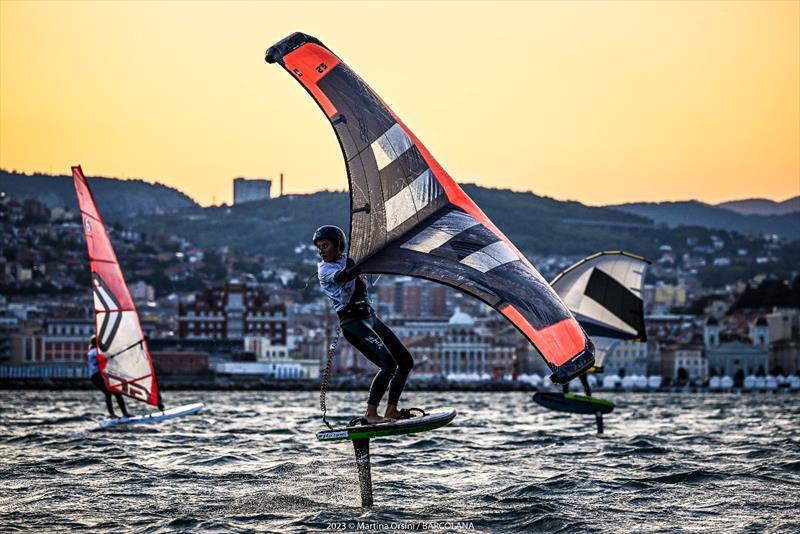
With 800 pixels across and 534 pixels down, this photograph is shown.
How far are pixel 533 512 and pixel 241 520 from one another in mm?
2766

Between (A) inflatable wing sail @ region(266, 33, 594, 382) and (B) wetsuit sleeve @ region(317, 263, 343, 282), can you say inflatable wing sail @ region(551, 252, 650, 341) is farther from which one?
(A) inflatable wing sail @ region(266, 33, 594, 382)

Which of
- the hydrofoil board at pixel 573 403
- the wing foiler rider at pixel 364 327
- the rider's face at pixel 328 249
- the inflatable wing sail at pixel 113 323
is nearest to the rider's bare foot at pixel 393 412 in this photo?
the wing foiler rider at pixel 364 327

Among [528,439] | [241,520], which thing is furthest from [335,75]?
[528,439]

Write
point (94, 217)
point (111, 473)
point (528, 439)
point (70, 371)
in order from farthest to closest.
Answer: point (70, 371), point (94, 217), point (528, 439), point (111, 473)

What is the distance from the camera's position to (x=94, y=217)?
31.5 meters

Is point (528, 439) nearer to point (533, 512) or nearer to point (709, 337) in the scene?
point (533, 512)

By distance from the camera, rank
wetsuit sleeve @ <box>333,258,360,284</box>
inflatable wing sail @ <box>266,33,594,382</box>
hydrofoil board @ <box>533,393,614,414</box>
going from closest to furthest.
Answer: inflatable wing sail @ <box>266,33,594,382</box> < wetsuit sleeve @ <box>333,258,360,284</box> < hydrofoil board @ <box>533,393,614,414</box>

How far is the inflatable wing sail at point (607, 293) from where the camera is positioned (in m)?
32.6

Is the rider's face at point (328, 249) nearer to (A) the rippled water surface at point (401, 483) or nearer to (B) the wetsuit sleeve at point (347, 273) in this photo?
(B) the wetsuit sleeve at point (347, 273)

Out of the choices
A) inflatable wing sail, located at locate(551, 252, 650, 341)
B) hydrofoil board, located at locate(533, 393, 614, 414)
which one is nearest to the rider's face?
hydrofoil board, located at locate(533, 393, 614, 414)

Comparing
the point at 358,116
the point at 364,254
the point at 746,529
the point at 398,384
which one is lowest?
the point at 746,529

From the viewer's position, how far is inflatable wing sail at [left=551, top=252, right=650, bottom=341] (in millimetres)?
32562

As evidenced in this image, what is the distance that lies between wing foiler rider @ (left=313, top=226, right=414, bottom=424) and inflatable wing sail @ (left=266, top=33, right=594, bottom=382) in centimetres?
34

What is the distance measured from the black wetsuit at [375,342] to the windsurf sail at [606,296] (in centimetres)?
1820
